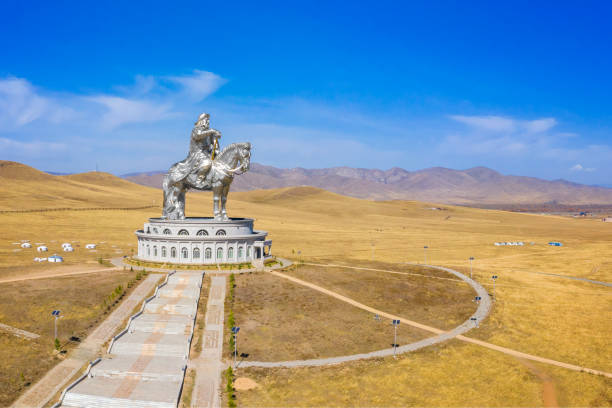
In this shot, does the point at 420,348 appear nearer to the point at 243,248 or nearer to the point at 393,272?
the point at 393,272

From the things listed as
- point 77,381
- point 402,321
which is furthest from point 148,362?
point 402,321

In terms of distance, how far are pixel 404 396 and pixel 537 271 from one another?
193ft

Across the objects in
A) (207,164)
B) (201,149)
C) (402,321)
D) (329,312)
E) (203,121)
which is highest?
(203,121)

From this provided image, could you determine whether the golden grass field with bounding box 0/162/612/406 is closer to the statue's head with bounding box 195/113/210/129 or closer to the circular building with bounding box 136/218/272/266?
the circular building with bounding box 136/218/272/266

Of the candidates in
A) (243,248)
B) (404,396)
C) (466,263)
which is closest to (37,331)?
(243,248)

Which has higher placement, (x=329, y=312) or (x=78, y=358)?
(x=329, y=312)

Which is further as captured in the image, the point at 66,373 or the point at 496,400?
the point at 66,373

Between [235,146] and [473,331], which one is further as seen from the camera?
[235,146]

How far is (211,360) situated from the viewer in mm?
38406

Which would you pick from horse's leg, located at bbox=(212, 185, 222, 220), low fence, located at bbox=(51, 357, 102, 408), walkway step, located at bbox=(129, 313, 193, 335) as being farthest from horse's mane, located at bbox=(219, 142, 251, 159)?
low fence, located at bbox=(51, 357, 102, 408)

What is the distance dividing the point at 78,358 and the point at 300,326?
20565 millimetres

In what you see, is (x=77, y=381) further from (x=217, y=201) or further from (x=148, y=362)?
(x=217, y=201)

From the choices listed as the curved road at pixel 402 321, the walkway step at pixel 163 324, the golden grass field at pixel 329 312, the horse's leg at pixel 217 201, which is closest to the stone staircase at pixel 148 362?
the walkway step at pixel 163 324

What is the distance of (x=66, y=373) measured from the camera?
35.6 m
